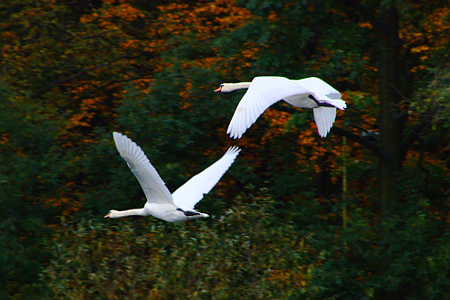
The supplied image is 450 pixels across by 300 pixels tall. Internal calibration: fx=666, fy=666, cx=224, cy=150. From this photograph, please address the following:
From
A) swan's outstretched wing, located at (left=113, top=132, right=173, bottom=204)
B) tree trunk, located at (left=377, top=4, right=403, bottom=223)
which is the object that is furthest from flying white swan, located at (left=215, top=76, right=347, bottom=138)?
tree trunk, located at (left=377, top=4, right=403, bottom=223)

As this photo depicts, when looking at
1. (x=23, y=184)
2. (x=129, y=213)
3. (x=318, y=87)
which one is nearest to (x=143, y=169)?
(x=129, y=213)

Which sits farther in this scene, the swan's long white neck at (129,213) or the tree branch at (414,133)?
the tree branch at (414,133)

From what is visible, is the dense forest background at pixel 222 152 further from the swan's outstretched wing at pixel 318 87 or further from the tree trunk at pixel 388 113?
the swan's outstretched wing at pixel 318 87

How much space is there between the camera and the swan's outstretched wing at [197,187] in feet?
25.3

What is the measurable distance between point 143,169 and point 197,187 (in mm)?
1423

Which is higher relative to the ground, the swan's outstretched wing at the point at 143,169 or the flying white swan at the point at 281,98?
the flying white swan at the point at 281,98

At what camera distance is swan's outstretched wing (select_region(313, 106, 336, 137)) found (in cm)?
752

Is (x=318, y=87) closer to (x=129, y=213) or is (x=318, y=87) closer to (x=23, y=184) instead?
(x=129, y=213)

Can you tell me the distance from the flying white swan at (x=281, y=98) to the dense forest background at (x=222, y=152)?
1.46m

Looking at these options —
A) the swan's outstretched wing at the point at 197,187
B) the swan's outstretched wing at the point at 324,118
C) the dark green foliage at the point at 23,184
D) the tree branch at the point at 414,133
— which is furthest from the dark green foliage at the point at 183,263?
the tree branch at the point at 414,133

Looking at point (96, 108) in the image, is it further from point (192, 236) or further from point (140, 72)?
point (192, 236)

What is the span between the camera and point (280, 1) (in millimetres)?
9766

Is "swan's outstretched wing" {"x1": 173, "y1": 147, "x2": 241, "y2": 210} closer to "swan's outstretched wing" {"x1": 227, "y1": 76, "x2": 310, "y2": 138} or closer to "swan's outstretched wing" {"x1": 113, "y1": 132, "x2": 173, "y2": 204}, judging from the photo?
"swan's outstretched wing" {"x1": 113, "y1": 132, "x2": 173, "y2": 204}

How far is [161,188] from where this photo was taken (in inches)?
276
